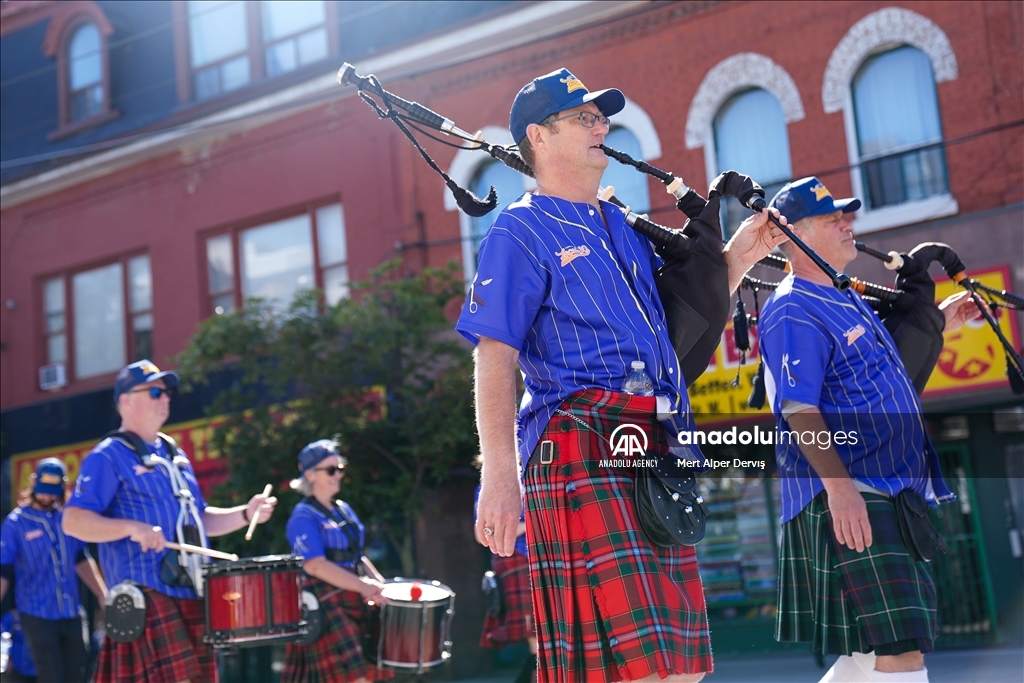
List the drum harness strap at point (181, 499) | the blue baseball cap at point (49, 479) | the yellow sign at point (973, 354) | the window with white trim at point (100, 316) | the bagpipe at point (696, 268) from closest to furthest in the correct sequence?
the bagpipe at point (696, 268), the drum harness strap at point (181, 499), the blue baseball cap at point (49, 479), the yellow sign at point (973, 354), the window with white trim at point (100, 316)

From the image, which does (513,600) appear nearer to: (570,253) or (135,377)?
(135,377)

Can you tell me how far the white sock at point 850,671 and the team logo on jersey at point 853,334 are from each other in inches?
46.4

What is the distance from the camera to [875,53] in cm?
1153

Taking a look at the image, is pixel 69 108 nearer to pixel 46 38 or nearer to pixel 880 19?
pixel 46 38

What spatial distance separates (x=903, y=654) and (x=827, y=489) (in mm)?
639

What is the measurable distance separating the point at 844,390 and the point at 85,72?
625 inches

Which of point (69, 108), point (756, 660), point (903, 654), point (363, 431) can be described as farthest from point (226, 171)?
point (903, 654)

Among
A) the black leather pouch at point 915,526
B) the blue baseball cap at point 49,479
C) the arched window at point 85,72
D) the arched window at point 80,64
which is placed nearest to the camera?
the black leather pouch at point 915,526

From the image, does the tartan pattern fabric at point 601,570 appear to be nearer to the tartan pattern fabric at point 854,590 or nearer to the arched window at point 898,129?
the tartan pattern fabric at point 854,590

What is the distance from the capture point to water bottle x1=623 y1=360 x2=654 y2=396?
3.07 meters

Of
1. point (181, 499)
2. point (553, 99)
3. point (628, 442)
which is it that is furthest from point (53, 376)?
point (628, 442)

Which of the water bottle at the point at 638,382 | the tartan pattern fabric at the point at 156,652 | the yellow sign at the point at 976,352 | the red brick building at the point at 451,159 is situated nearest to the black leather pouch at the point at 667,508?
the water bottle at the point at 638,382

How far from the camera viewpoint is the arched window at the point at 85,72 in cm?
1738

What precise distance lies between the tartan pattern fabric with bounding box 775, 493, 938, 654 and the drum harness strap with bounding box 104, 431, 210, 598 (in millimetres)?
2970
